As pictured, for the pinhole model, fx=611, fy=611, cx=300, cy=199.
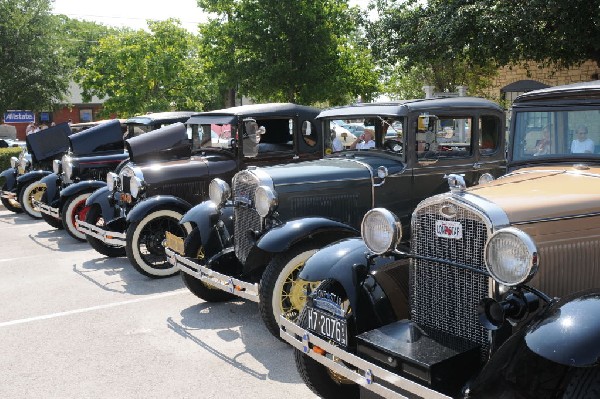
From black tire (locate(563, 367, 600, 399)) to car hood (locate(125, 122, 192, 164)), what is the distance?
21.4ft

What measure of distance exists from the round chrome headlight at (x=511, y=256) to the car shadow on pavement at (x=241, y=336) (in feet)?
6.39

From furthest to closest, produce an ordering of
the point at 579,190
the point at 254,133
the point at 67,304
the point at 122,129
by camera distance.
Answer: the point at 122,129 → the point at 254,133 → the point at 67,304 → the point at 579,190

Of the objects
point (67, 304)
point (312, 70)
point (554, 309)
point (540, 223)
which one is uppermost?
point (312, 70)

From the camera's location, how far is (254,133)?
7332 millimetres

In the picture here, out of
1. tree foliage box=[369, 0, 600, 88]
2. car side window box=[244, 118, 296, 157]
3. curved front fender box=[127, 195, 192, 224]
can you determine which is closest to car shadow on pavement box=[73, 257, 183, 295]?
curved front fender box=[127, 195, 192, 224]

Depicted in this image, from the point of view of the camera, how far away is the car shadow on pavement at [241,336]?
4.46 metres

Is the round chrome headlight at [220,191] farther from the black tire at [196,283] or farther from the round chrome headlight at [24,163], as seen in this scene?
the round chrome headlight at [24,163]

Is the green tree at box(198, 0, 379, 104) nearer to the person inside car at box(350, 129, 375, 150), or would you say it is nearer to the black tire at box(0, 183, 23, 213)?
the black tire at box(0, 183, 23, 213)

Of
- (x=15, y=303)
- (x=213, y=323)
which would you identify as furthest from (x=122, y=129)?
(x=213, y=323)

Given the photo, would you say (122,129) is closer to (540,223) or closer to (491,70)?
(540,223)

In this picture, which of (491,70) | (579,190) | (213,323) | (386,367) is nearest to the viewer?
(386,367)

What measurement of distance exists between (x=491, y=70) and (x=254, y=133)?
597 inches

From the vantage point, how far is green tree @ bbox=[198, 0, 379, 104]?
49.9ft

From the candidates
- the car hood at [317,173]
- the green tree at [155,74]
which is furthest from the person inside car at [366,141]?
the green tree at [155,74]
